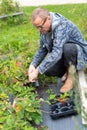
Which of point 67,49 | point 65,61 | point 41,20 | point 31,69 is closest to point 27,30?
point 31,69

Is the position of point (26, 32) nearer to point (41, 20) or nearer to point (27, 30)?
point (27, 30)

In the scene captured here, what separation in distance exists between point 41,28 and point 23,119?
99cm

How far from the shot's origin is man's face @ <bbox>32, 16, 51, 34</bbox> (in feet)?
15.8

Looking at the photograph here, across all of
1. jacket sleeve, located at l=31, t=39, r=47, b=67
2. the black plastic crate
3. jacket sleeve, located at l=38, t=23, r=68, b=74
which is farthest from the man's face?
the black plastic crate

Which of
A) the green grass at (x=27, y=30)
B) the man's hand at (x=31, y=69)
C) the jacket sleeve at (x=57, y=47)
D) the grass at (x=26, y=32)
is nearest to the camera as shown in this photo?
the jacket sleeve at (x=57, y=47)

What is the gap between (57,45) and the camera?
16.2 feet

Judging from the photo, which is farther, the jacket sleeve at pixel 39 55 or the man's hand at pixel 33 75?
the jacket sleeve at pixel 39 55

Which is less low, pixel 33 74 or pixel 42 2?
pixel 42 2

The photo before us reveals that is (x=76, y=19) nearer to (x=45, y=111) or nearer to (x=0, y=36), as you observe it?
(x=0, y=36)

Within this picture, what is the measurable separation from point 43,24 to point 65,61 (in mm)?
534

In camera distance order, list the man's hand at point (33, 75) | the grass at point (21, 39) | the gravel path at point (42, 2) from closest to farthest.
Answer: the man's hand at point (33, 75)
the grass at point (21, 39)
the gravel path at point (42, 2)

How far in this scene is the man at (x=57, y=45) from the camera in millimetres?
4892

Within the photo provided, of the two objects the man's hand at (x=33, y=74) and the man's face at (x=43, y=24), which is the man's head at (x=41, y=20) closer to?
the man's face at (x=43, y=24)

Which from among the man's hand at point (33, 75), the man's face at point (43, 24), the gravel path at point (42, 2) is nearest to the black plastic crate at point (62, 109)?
the man's hand at point (33, 75)
